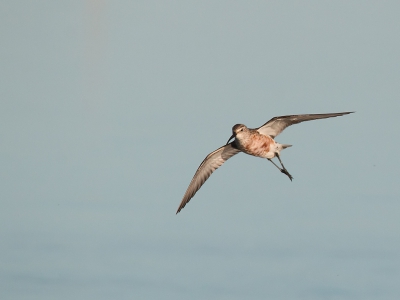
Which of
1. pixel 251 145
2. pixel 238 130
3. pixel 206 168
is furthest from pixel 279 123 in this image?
pixel 206 168

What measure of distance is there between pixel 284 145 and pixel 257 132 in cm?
95

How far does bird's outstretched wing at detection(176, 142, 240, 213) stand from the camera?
2520cm

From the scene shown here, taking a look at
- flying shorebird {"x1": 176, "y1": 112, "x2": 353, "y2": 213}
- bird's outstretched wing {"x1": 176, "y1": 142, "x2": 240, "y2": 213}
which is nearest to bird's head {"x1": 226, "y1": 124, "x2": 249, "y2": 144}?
flying shorebird {"x1": 176, "y1": 112, "x2": 353, "y2": 213}

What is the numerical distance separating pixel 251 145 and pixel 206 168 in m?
2.24

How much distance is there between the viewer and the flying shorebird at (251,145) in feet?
77.2

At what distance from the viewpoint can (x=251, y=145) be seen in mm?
23688

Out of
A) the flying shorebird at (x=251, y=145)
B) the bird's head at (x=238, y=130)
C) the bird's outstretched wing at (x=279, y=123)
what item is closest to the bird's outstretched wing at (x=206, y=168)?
the flying shorebird at (x=251, y=145)

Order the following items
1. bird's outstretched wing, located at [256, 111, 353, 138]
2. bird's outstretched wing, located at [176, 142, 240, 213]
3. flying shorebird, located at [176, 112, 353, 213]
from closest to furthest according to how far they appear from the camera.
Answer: flying shorebird, located at [176, 112, 353, 213] < bird's outstretched wing, located at [256, 111, 353, 138] < bird's outstretched wing, located at [176, 142, 240, 213]

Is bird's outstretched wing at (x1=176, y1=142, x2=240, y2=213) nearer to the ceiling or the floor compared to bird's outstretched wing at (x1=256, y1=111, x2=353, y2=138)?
nearer to the floor

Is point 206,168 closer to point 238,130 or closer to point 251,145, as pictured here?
point 251,145

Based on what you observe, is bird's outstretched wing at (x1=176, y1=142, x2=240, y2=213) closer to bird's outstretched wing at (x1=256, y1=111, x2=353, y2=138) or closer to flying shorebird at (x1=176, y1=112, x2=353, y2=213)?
flying shorebird at (x1=176, y1=112, x2=353, y2=213)

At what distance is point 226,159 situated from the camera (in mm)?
25453

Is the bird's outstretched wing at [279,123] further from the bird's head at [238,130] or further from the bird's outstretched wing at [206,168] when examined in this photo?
the bird's outstretched wing at [206,168]

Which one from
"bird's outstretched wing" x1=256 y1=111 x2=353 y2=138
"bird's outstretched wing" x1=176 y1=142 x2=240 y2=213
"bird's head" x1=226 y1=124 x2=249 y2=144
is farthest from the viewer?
"bird's outstretched wing" x1=176 y1=142 x2=240 y2=213
